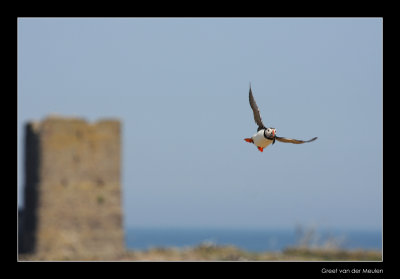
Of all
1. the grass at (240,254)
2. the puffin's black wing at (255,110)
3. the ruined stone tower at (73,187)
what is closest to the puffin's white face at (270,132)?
the puffin's black wing at (255,110)

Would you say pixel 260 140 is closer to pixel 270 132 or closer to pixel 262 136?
pixel 262 136

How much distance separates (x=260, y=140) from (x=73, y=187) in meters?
30.9

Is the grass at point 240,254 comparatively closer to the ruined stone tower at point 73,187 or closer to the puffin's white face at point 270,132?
Answer: the ruined stone tower at point 73,187

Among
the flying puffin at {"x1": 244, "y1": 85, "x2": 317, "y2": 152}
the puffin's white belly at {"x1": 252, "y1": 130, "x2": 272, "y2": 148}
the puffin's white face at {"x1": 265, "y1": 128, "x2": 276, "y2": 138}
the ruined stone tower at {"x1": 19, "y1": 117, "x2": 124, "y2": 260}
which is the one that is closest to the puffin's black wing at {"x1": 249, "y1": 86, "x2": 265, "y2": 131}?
the flying puffin at {"x1": 244, "y1": 85, "x2": 317, "y2": 152}

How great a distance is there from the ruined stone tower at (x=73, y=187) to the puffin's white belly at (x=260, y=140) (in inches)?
1192

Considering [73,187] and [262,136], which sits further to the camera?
[73,187]

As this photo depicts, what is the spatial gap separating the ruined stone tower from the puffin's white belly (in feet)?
99.4

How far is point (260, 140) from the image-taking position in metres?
10.1

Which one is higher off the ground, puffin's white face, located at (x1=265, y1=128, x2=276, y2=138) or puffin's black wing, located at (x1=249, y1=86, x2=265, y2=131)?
puffin's black wing, located at (x1=249, y1=86, x2=265, y2=131)

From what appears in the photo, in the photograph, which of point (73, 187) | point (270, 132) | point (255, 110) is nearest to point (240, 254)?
point (255, 110)

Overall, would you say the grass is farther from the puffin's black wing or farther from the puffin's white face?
the puffin's white face

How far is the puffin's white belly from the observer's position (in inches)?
396
